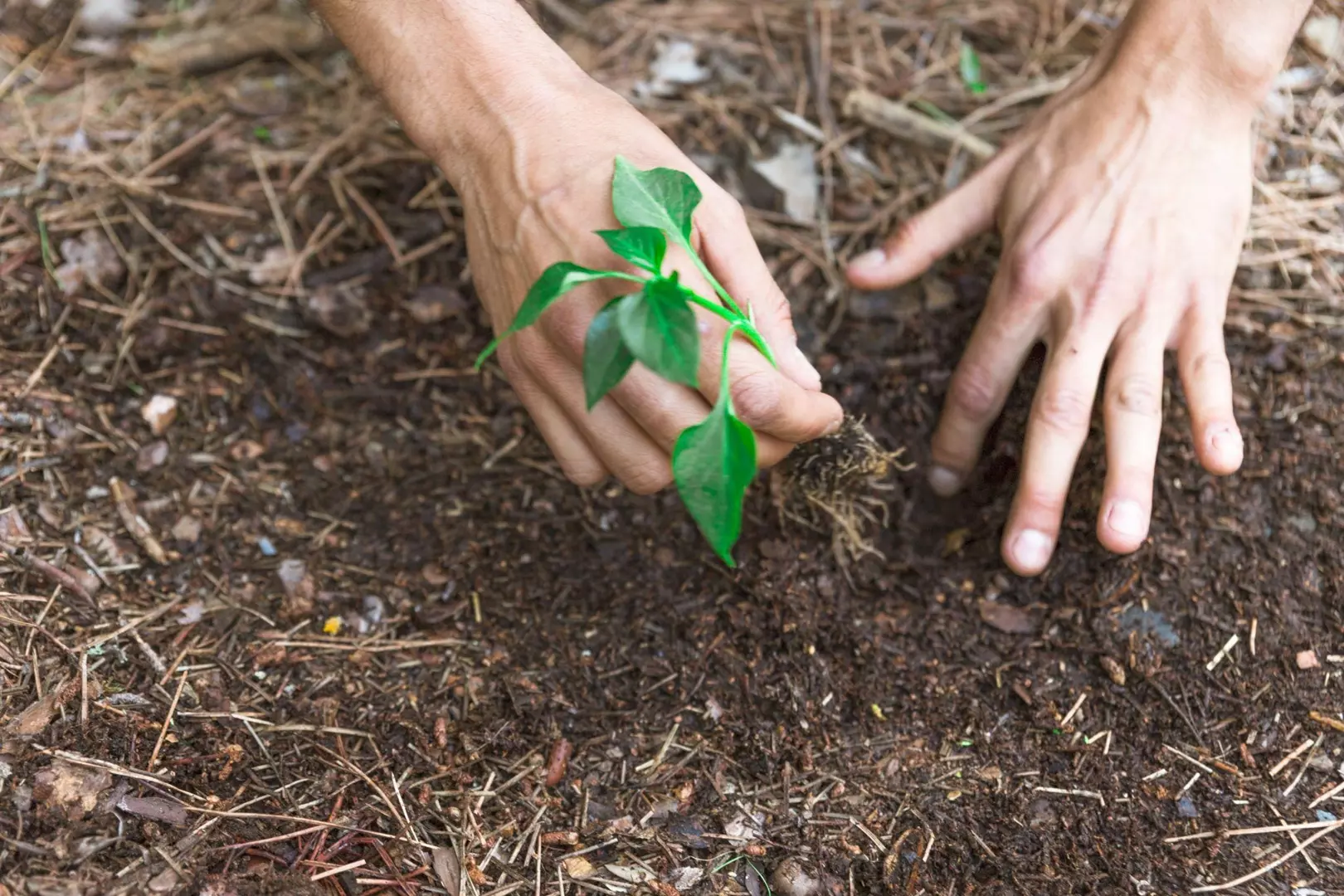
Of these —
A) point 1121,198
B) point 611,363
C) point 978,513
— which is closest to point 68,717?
point 611,363

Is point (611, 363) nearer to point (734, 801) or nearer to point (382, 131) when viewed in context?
point (734, 801)

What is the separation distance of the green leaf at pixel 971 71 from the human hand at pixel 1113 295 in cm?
48

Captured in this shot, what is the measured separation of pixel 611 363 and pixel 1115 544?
108cm

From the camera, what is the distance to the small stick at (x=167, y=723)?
142 cm

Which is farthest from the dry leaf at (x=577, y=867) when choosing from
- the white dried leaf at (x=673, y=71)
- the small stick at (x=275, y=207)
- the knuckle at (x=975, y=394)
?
the white dried leaf at (x=673, y=71)

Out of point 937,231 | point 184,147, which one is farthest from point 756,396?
point 184,147

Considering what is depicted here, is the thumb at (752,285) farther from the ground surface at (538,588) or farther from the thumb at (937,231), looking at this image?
the thumb at (937,231)

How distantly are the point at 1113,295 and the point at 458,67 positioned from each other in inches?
51.2

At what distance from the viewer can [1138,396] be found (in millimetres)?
1777

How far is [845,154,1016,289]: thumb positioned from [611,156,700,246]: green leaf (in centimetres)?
83

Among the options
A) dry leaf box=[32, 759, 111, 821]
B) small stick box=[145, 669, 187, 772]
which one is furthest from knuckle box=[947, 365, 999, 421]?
dry leaf box=[32, 759, 111, 821]

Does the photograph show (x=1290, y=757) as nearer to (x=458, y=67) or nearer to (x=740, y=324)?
(x=740, y=324)

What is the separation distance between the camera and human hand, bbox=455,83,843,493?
4.63ft

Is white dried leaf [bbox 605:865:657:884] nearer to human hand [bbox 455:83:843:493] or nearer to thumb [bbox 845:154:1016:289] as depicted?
human hand [bbox 455:83:843:493]
